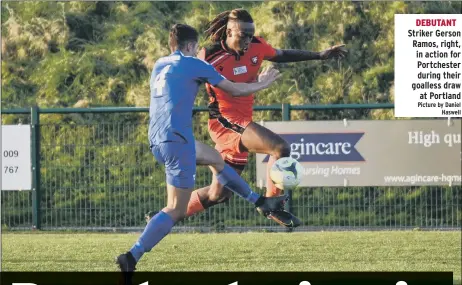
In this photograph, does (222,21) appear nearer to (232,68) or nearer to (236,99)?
(232,68)

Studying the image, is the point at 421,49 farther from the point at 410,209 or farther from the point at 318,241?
the point at 410,209

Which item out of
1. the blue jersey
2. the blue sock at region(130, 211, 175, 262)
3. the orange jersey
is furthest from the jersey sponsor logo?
the blue sock at region(130, 211, 175, 262)

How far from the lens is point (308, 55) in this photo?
408 inches

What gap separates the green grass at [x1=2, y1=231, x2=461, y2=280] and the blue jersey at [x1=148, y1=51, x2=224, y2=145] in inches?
114

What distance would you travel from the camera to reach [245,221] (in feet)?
60.1

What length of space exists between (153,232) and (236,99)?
4.04 feet

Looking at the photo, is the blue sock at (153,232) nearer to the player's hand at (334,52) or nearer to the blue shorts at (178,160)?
the blue shorts at (178,160)

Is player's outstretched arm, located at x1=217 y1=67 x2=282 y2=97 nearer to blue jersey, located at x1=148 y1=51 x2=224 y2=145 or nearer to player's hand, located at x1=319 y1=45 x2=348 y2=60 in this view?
blue jersey, located at x1=148 y1=51 x2=224 y2=145

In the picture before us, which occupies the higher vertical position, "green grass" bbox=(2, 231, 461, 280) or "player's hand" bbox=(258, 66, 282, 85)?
"player's hand" bbox=(258, 66, 282, 85)

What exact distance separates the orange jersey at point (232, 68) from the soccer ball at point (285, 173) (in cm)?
45

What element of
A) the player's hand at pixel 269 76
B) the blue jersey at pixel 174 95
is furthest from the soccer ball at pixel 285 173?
the blue jersey at pixel 174 95

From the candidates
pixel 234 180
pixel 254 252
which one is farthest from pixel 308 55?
pixel 254 252

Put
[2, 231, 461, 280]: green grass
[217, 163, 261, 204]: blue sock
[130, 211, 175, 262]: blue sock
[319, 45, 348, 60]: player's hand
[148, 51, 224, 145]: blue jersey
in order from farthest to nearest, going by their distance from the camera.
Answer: [2, 231, 461, 280]: green grass, [319, 45, 348, 60]: player's hand, [217, 163, 261, 204]: blue sock, [130, 211, 175, 262]: blue sock, [148, 51, 224, 145]: blue jersey

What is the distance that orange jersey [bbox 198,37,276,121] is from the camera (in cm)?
986
